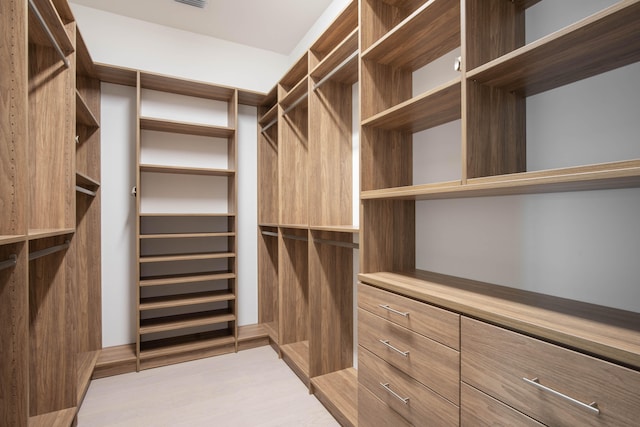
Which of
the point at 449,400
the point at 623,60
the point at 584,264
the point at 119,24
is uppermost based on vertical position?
the point at 119,24

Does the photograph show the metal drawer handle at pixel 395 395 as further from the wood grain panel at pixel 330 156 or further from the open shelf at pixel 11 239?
the open shelf at pixel 11 239

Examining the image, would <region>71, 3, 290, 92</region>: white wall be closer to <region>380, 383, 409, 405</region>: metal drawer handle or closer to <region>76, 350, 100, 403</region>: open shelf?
<region>76, 350, 100, 403</region>: open shelf

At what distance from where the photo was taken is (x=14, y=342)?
115 cm

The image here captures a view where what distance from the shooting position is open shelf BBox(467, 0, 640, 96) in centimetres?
74

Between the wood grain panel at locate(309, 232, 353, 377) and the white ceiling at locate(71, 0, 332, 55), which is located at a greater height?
the white ceiling at locate(71, 0, 332, 55)

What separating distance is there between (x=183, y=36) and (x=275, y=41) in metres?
0.85

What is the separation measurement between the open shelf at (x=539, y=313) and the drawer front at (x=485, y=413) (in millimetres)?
228

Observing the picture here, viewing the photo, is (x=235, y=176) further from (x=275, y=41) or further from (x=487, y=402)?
(x=487, y=402)

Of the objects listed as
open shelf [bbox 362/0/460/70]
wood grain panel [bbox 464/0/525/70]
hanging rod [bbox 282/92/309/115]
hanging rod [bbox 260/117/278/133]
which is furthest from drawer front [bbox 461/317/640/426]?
hanging rod [bbox 260/117/278/133]

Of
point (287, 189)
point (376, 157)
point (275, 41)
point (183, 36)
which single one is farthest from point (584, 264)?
point (183, 36)

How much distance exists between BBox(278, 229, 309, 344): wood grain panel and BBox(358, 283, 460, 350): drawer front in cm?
120

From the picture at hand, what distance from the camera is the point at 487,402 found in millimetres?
932

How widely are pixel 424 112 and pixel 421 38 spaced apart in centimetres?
34

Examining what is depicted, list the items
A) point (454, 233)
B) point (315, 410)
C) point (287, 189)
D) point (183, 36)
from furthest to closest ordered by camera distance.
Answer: point (183, 36) → point (287, 189) → point (315, 410) → point (454, 233)
